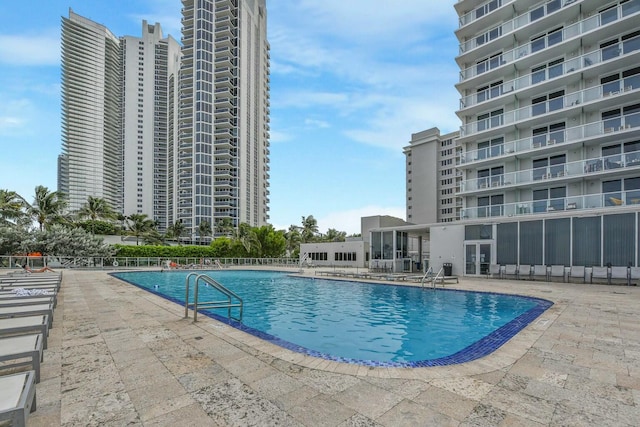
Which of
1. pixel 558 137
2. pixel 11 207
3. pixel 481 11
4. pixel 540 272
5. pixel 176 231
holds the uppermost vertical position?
pixel 481 11

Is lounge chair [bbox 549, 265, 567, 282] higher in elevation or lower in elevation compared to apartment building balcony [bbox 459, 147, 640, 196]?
lower

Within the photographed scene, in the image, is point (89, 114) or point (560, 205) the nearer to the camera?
point (560, 205)

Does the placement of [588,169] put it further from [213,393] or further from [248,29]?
[248,29]

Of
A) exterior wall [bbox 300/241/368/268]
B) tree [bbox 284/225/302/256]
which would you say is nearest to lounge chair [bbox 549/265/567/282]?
exterior wall [bbox 300/241/368/268]

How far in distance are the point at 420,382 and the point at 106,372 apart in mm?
3450

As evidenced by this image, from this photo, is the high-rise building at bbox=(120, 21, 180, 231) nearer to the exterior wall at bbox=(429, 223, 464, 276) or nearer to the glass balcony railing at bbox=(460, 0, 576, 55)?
the glass balcony railing at bbox=(460, 0, 576, 55)

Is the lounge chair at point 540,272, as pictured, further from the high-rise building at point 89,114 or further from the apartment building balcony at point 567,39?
the high-rise building at point 89,114

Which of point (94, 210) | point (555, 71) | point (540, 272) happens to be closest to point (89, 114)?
point (94, 210)

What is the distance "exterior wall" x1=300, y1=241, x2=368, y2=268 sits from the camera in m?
32.5

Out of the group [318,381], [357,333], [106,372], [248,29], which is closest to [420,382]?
[318,381]

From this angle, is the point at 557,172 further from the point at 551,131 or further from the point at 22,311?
the point at 22,311

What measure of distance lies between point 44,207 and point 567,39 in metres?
45.2

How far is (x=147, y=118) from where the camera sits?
103062 mm

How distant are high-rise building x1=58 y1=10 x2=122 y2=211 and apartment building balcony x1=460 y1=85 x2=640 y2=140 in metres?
108
